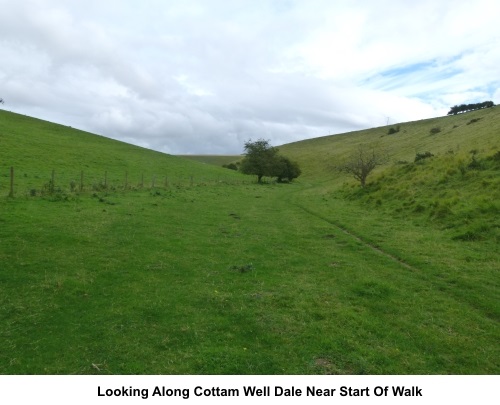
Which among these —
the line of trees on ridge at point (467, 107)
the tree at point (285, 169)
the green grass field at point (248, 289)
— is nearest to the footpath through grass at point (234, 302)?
the green grass field at point (248, 289)

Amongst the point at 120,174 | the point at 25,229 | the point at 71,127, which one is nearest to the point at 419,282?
the point at 25,229

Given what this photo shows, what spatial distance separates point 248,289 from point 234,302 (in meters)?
1.08

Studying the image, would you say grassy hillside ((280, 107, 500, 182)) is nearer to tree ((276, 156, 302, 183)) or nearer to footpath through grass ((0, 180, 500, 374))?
tree ((276, 156, 302, 183))

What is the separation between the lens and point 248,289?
1092cm

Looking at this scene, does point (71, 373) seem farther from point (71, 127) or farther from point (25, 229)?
point (71, 127)

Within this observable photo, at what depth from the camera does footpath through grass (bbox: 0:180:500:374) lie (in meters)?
7.22

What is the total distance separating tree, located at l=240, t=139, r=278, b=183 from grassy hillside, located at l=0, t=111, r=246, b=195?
14.7 m

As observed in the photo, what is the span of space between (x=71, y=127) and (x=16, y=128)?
2345 centimetres

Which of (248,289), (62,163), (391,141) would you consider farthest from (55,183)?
(391,141)

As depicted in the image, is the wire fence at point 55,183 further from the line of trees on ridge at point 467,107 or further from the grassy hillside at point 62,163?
the line of trees on ridge at point 467,107

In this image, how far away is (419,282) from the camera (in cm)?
1206

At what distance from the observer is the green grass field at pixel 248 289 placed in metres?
7.31

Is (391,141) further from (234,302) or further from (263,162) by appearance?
(234,302)
